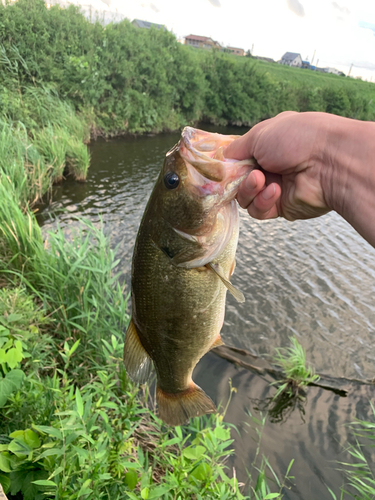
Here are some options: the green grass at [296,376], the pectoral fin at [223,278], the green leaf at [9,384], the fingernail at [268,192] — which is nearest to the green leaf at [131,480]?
the green leaf at [9,384]

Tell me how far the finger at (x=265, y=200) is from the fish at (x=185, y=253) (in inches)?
8.5

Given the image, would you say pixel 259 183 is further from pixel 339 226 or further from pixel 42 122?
pixel 42 122

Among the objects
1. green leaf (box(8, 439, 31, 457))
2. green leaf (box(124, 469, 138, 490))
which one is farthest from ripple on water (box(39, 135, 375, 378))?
green leaf (box(8, 439, 31, 457))

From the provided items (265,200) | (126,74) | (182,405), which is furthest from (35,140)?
(126,74)

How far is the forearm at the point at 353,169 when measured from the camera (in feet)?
4.82

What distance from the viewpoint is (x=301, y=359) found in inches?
188

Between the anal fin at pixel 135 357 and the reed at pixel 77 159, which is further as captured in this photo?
the reed at pixel 77 159

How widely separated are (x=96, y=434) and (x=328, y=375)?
4.17 m

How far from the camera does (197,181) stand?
1.53 meters

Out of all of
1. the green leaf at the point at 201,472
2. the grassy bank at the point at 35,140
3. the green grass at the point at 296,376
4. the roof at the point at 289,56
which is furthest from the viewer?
the roof at the point at 289,56

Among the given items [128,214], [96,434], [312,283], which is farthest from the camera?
[128,214]

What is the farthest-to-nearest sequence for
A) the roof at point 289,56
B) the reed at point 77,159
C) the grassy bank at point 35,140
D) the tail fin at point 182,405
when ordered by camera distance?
the roof at point 289,56
the reed at point 77,159
the grassy bank at point 35,140
the tail fin at point 182,405

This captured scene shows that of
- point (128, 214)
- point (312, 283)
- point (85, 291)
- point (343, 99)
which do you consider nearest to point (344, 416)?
point (312, 283)

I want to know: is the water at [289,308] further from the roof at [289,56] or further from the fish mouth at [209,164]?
the roof at [289,56]
